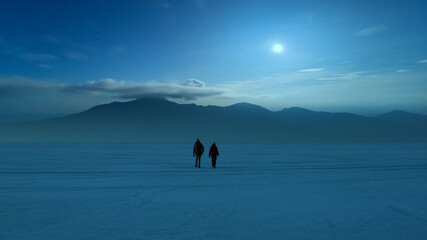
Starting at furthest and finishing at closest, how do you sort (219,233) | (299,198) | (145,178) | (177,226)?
(145,178) → (299,198) → (177,226) → (219,233)

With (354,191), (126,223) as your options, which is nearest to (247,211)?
(126,223)

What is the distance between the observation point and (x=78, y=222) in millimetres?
6219

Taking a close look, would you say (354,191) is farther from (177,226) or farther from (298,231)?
(177,226)

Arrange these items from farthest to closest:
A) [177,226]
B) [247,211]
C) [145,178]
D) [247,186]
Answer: [145,178] < [247,186] < [247,211] < [177,226]

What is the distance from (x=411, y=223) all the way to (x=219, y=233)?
12.7ft

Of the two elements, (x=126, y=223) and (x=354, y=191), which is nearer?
(x=126, y=223)

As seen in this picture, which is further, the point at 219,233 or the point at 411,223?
the point at 411,223

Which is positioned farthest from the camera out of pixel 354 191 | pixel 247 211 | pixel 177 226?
pixel 354 191

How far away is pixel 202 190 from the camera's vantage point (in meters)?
9.80

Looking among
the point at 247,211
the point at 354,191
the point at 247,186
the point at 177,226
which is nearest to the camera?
the point at 177,226

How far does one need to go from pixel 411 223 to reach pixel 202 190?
558 cm

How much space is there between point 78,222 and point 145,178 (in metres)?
6.12

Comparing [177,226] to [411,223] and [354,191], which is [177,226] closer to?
[411,223]

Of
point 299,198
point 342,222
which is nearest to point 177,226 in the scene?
point 342,222
